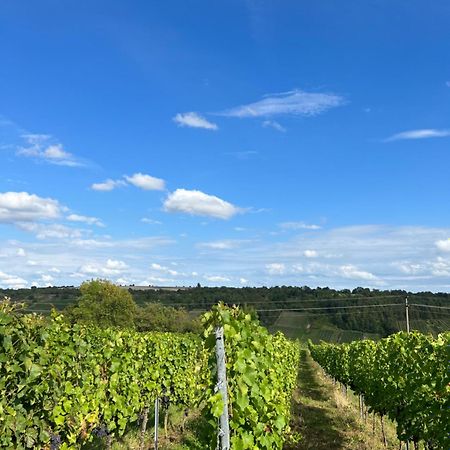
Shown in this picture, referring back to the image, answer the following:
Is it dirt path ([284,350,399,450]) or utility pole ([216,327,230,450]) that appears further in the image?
dirt path ([284,350,399,450])

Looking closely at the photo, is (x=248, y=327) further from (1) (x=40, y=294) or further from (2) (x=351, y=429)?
(1) (x=40, y=294)

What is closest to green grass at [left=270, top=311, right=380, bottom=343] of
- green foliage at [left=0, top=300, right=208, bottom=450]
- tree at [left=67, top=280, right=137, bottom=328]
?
tree at [left=67, top=280, right=137, bottom=328]

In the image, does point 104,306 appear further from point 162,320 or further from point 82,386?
point 82,386

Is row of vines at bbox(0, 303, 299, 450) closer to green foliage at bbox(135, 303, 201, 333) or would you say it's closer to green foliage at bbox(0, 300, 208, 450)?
green foliage at bbox(0, 300, 208, 450)

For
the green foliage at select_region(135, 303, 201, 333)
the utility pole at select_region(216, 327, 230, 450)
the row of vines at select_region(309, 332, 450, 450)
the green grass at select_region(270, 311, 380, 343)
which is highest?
the utility pole at select_region(216, 327, 230, 450)

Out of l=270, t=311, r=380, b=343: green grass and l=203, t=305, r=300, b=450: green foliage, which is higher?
l=203, t=305, r=300, b=450: green foliage

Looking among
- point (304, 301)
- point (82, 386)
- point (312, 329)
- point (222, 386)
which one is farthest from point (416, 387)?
point (304, 301)

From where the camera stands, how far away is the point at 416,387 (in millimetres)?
8016

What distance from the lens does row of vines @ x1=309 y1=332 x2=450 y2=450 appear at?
6.38m

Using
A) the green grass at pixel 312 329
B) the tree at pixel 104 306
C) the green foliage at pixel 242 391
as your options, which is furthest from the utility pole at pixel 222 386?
the green grass at pixel 312 329

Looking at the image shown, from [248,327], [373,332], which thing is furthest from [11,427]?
[373,332]

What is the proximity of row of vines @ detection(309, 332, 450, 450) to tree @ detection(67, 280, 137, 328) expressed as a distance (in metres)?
50.9

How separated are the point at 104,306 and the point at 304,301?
61157mm

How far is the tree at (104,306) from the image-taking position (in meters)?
58.8
